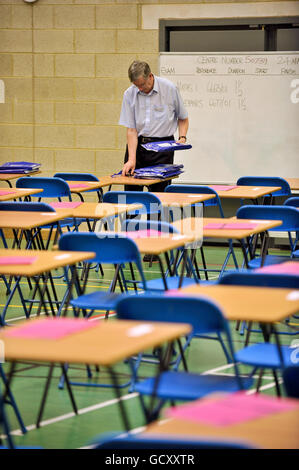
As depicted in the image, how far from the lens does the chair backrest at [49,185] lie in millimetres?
6691

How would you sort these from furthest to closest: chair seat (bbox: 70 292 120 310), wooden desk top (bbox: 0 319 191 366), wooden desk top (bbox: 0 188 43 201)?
wooden desk top (bbox: 0 188 43 201), chair seat (bbox: 70 292 120 310), wooden desk top (bbox: 0 319 191 366)

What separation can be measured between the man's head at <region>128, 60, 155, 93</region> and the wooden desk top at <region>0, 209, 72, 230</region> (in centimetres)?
203

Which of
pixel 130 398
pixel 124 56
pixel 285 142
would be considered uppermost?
pixel 124 56

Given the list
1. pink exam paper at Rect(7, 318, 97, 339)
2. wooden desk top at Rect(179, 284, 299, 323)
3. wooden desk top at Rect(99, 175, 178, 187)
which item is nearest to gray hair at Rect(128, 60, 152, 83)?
wooden desk top at Rect(99, 175, 178, 187)

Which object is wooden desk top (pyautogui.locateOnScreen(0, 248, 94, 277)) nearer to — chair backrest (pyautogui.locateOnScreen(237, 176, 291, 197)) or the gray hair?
chair backrest (pyautogui.locateOnScreen(237, 176, 291, 197))

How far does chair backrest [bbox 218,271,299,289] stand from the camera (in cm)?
334

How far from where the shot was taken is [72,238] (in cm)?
423

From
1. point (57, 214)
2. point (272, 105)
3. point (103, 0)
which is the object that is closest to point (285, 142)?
point (272, 105)

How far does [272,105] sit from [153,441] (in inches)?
276

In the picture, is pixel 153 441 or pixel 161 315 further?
pixel 161 315

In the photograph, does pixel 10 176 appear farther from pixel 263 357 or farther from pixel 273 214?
pixel 263 357

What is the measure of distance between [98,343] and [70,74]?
23.3 feet
